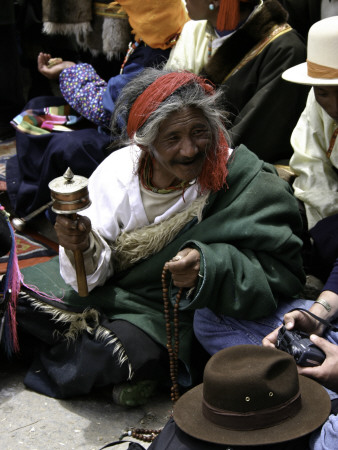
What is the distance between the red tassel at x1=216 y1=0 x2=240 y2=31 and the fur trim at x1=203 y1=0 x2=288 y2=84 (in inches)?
2.2

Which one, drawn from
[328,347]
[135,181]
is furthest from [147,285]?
[328,347]

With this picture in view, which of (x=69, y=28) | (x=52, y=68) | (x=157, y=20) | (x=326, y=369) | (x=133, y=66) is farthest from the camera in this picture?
(x=69, y=28)

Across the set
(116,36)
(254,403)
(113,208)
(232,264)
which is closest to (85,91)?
(116,36)

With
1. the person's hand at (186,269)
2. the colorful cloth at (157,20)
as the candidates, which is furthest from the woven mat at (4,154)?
the person's hand at (186,269)

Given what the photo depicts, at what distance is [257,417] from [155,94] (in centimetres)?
141

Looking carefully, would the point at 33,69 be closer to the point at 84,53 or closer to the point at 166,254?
the point at 84,53

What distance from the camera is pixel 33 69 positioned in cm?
671

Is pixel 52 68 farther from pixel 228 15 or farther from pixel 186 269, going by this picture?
pixel 186 269

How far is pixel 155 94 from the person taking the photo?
9.55 ft

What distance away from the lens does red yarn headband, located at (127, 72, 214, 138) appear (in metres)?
2.91

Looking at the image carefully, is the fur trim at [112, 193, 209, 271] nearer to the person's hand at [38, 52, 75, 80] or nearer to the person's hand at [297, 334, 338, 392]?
the person's hand at [297, 334, 338, 392]

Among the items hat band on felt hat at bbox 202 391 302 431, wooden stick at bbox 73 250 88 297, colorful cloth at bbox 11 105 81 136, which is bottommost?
colorful cloth at bbox 11 105 81 136

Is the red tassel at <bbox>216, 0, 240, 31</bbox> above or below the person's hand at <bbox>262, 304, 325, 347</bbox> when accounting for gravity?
above

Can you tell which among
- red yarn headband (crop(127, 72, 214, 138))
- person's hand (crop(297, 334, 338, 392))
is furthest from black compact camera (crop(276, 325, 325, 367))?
red yarn headband (crop(127, 72, 214, 138))
